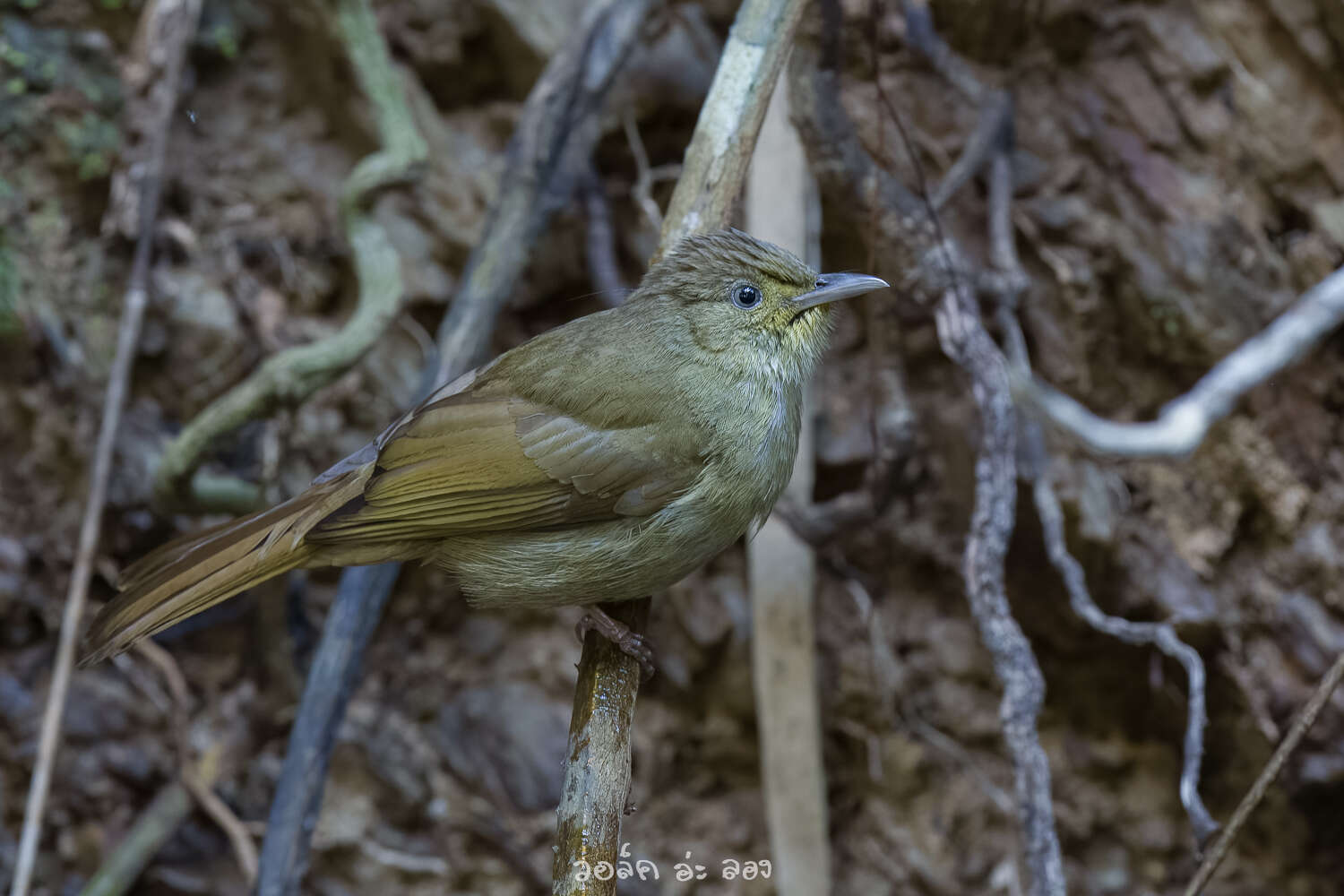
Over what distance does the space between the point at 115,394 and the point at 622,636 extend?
2.33 metres

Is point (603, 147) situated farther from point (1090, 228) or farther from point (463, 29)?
point (1090, 228)

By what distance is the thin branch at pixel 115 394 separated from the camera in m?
3.26

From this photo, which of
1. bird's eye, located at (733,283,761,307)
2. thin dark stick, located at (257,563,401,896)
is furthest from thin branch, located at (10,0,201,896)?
bird's eye, located at (733,283,761,307)

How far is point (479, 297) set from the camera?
3340 mm

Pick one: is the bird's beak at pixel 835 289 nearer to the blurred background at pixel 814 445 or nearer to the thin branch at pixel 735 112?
the thin branch at pixel 735 112

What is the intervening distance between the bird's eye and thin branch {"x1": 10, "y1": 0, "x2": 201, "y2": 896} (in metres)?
2.34

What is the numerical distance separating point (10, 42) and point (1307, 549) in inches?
183

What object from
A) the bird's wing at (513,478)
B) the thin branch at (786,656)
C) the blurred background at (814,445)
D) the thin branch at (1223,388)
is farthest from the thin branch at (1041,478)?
the bird's wing at (513,478)

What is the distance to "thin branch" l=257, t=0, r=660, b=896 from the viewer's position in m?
2.96

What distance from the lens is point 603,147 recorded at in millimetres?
4125

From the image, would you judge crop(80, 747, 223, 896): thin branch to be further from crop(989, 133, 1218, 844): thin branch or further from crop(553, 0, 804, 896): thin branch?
crop(989, 133, 1218, 844): thin branch

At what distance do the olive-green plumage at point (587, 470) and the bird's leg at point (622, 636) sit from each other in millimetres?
55

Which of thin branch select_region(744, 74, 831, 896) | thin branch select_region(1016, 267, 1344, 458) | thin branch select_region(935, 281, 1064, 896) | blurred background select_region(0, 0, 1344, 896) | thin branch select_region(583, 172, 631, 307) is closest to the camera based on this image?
thin branch select_region(935, 281, 1064, 896)

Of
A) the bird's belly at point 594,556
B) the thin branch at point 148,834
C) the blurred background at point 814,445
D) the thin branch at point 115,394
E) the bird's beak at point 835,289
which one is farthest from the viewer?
the thin branch at point 148,834
